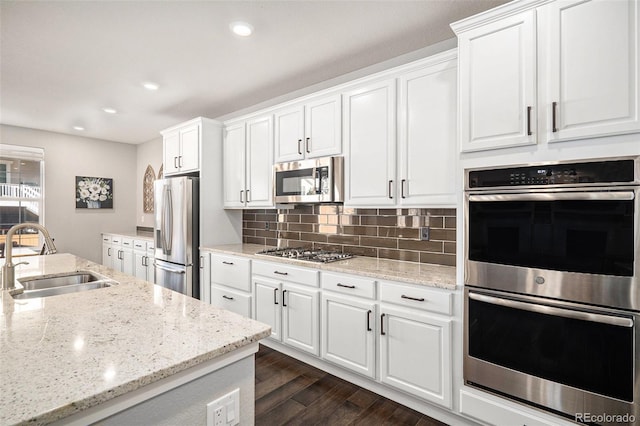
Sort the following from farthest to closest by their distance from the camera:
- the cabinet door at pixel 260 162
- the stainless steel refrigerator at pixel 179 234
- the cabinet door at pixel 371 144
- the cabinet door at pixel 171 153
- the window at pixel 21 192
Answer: the window at pixel 21 192 < the cabinet door at pixel 171 153 < the stainless steel refrigerator at pixel 179 234 < the cabinet door at pixel 260 162 < the cabinet door at pixel 371 144

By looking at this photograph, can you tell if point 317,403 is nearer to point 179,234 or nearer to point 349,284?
point 349,284

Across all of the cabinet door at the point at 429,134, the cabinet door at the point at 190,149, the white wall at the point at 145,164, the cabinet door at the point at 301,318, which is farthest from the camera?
the white wall at the point at 145,164

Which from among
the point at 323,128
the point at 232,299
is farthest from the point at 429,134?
the point at 232,299

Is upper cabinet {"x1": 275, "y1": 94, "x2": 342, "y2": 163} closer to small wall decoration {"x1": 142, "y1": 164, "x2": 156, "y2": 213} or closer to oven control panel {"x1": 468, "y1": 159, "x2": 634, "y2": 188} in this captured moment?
oven control panel {"x1": 468, "y1": 159, "x2": 634, "y2": 188}

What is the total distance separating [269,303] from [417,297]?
1.43 m

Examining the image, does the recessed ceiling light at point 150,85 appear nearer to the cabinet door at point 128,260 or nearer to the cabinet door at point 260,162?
the cabinet door at point 260,162

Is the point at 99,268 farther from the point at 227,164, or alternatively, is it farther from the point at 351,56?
the point at 351,56

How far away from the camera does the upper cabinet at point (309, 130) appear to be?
2.82 metres

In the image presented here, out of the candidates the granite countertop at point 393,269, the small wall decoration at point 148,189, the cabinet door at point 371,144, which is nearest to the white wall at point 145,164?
the small wall decoration at point 148,189

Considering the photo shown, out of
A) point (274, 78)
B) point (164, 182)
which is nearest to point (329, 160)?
point (274, 78)

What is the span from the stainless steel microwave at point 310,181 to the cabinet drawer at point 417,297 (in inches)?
36.3

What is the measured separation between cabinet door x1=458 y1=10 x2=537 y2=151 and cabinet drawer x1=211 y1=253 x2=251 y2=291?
2.25m

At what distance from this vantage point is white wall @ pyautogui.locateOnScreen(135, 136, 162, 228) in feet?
18.4

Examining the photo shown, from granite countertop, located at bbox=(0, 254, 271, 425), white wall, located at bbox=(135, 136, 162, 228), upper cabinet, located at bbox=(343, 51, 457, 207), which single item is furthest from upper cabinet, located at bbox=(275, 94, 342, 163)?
white wall, located at bbox=(135, 136, 162, 228)
